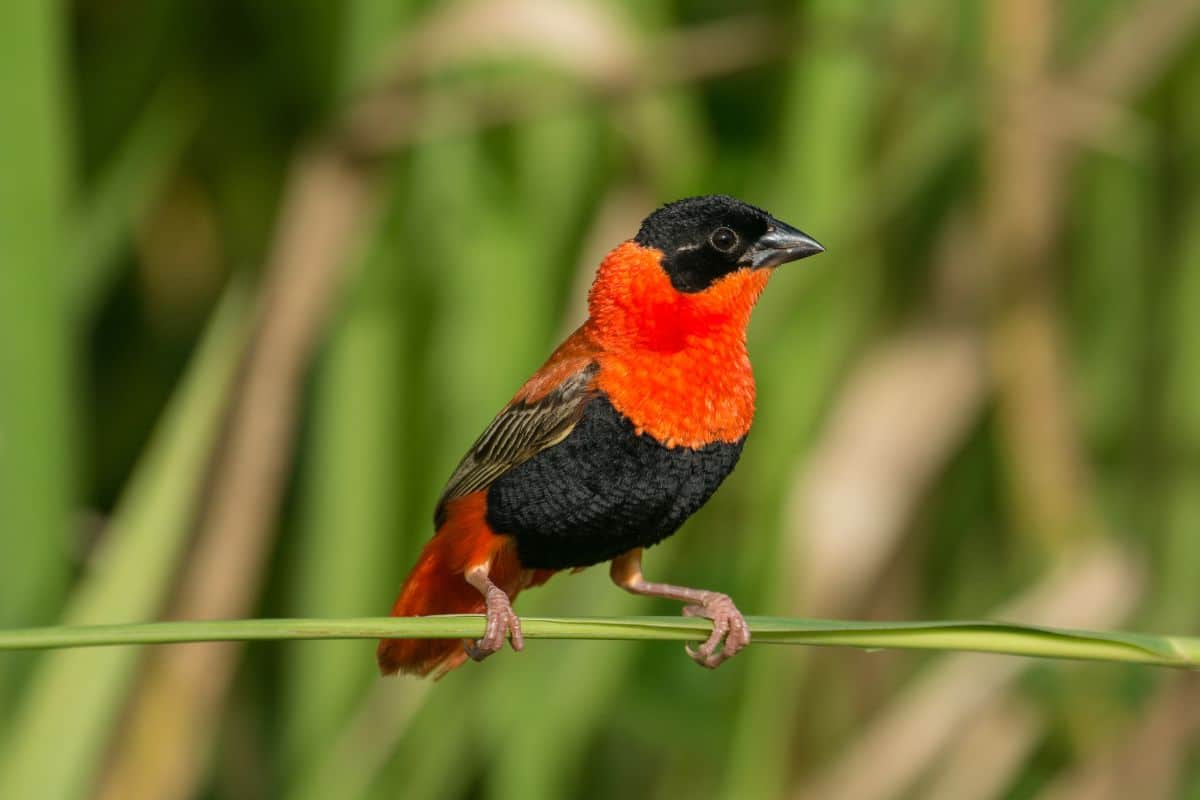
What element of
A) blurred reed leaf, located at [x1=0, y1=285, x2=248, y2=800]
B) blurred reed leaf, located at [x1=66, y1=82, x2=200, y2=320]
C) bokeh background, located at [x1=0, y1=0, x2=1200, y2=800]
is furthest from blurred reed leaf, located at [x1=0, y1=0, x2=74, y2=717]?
blurred reed leaf, located at [x1=66, y1=82, x2=200, y2=320]

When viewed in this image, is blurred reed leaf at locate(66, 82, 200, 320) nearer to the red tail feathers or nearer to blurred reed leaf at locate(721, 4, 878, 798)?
blurred reed leaf at locate(721, 4, 878, 798)

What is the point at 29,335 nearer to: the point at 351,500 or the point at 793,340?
the point at 351,500

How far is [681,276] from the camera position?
1243mm

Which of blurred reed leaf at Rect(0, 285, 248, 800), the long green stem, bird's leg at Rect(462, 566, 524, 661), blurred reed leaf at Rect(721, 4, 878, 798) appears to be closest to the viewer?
the long green stem

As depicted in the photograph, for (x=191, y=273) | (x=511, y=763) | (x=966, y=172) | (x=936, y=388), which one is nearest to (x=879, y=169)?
(x=966, y=172)

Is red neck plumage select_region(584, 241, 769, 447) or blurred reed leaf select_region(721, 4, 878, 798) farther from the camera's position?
blurred reed leaf select_region(721, 4, 878, 798)

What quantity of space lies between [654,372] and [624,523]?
13 cm

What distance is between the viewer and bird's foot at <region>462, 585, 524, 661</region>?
1.10m

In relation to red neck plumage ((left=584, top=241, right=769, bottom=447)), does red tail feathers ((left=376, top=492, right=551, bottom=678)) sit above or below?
below

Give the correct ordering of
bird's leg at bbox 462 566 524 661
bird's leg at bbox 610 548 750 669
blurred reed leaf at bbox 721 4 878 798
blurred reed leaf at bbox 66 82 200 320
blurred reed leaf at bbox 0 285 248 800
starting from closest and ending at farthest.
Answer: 1. bird's leg at bbox 462 566 524 661
2. bird's leg at bbox 610 548 750 669
3. blurred reed leaf at bbox 0 285 248 800
4. blurred reed leaf at bbox 721 4 878 798
5. blurred reed leaf at bbox 66 82 200 320

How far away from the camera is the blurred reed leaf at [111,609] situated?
1.91 m

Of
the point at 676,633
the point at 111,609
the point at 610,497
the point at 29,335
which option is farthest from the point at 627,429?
the point at 29,335

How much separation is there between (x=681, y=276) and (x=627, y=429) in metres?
0.14

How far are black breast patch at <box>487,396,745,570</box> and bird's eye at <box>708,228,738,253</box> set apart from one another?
17cm
